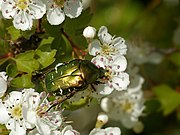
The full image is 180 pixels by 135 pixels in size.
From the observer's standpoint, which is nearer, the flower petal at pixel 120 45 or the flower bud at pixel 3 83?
the flower bud at pixel 3 83

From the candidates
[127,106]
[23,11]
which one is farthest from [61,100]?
[127,106]

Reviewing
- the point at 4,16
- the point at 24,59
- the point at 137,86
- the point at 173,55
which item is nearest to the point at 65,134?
the point at 24,59

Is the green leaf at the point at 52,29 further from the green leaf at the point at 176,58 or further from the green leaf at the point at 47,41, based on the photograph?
the green leaf at the point at 176,58

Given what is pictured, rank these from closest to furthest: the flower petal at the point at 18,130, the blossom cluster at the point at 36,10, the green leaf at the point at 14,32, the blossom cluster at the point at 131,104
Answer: the flower petal at the point at 18,130 < the blossom cluster at the point at 36,10 < the green leaf at the point at 14,32 < the blossom cluster at the point at 131,104

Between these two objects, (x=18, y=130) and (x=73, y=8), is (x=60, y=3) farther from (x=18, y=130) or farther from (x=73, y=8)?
(x=18, y=130)

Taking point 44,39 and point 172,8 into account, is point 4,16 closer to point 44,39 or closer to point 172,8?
point 44,39

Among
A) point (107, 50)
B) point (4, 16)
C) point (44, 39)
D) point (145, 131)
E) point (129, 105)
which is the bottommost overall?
point (145, 131)

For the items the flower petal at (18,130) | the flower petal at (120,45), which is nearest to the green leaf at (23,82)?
the flower petal at (18,130)
